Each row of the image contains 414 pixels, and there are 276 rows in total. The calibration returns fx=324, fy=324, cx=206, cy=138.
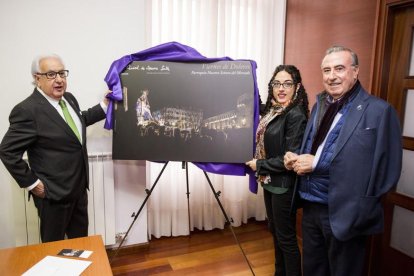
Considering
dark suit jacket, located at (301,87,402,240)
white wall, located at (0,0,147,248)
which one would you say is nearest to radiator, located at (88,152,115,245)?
white wall, located at (0,0,147,248)

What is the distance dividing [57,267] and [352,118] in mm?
1550

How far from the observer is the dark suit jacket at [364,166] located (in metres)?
1.61

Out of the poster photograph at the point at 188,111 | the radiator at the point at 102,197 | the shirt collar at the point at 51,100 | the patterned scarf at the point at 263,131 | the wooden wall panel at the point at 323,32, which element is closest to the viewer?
the shirt collar at the point at 51,100

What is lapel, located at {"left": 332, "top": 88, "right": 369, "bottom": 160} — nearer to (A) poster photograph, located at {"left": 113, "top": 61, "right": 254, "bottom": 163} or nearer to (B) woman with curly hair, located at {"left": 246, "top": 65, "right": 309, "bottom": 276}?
(B) woman with curly hair, located at {"left": 246, "top": 65, "right": 309, "bottom": 276}

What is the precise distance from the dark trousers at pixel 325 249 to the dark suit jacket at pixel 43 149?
1534 millimetres

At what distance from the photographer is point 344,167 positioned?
1.66 metres

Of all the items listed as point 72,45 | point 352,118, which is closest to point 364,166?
point 352,118

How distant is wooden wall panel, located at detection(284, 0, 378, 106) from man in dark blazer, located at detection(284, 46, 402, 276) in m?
0.88

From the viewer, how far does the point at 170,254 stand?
302 centimetres

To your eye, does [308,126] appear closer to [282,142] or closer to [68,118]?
[282,142]

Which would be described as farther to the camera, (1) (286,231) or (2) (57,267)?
(1) (286,231)

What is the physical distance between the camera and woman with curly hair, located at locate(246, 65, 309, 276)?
2.13 meters

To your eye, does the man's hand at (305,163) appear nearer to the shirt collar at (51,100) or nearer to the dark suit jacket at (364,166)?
the dark suit jacket at (364,166)

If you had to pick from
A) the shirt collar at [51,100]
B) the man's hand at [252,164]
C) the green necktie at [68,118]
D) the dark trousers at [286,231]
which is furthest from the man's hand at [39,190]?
the dark trousers at [286,231]
